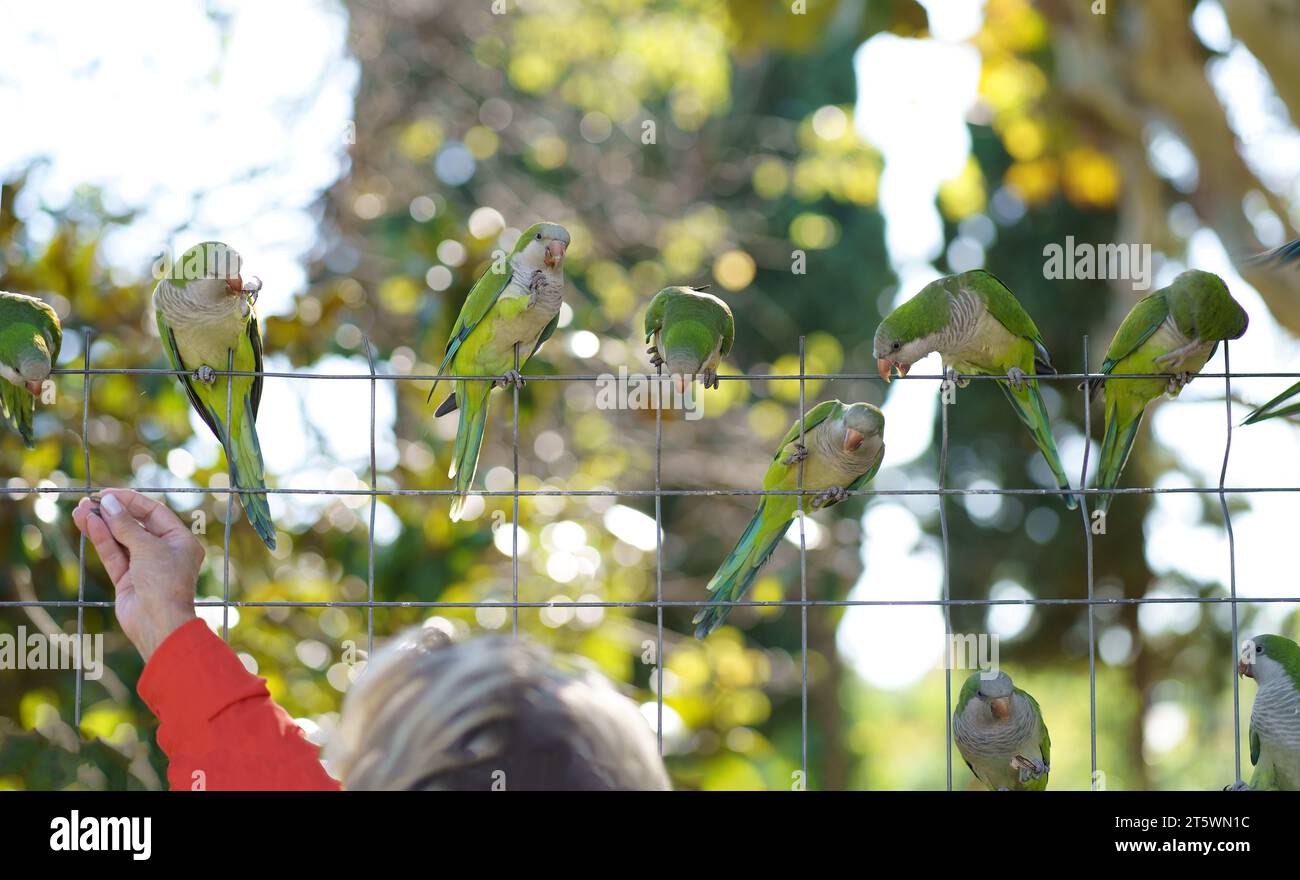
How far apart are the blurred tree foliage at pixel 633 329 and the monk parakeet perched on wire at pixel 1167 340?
233 cm

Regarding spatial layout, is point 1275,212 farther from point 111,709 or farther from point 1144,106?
point 111,709

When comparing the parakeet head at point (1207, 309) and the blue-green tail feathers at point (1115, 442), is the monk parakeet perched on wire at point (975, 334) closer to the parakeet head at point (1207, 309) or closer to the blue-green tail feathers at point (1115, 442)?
the blue-green tail feathers at point (1115, 442)

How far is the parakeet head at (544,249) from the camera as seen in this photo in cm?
281

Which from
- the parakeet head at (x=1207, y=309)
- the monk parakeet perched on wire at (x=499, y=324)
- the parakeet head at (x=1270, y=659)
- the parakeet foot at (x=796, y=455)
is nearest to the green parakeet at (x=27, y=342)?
the monk parakeet perched on wire at (x=499, y=324)

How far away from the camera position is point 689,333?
247 cm

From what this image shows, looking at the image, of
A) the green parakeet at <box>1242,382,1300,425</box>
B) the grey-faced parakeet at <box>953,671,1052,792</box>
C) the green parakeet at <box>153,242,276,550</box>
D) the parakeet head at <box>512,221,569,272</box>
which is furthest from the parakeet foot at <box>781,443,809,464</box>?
the green parakeet at <box>153,242,276,550</box>

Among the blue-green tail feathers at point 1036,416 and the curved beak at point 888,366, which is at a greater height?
the curved beak at point 888,366

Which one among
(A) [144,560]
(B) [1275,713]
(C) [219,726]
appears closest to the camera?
(C) [219,726]

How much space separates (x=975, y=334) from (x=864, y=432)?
0.35m

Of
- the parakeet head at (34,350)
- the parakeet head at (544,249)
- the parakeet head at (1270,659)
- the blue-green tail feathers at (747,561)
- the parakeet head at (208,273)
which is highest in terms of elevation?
the parakeet head at (544,249)

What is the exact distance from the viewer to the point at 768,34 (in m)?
5.21

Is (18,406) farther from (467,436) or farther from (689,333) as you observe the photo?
(689,333)

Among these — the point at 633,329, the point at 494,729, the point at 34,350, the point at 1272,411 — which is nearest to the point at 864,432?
the point at 1272,411

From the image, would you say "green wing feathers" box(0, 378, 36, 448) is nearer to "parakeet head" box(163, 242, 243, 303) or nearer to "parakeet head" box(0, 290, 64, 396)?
"parakeet head" box(0, 290, 64, 396)
